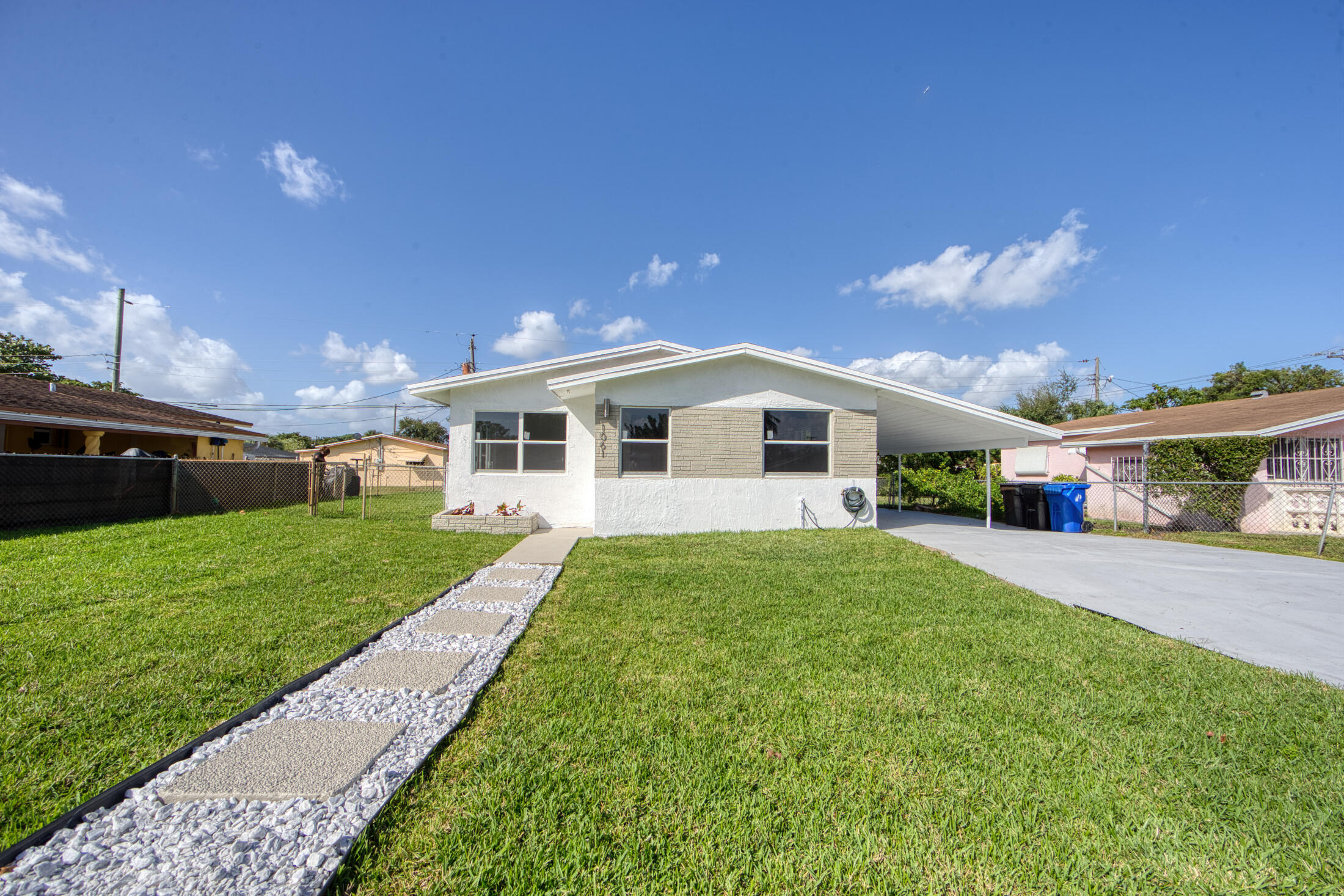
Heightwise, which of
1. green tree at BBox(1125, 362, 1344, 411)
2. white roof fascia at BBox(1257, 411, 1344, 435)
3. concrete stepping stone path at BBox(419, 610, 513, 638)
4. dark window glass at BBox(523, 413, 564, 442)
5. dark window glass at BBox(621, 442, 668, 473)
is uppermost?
green tree at BBox(1125, 362, 1344, 411)

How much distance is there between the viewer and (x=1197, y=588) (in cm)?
552

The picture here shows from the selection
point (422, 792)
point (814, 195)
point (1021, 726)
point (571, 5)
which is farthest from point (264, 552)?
point (814, 195)

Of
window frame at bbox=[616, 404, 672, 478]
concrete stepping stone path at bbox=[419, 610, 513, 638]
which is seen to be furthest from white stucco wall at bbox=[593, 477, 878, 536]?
concrete stepping stone path at bbox=[419, 610, 513, 638]

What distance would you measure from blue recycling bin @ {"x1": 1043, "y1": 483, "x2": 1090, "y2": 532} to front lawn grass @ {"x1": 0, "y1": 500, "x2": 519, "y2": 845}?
1105 centimetres

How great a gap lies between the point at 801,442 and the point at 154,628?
9.06 m

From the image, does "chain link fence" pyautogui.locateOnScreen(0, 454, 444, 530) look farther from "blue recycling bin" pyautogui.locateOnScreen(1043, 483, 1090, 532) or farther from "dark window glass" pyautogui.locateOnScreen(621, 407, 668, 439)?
"blue recycling bin" pyautogui.locateOnScreen(1043, 483, 1090, 532)

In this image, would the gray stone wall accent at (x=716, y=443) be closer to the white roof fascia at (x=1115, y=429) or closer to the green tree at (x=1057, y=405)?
the white roof fascia at (x=1115, y=429)

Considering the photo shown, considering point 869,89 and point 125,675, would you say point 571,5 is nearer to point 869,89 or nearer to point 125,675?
point 869,89

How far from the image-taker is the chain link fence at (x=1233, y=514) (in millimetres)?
9578

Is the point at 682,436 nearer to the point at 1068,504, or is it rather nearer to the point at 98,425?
the point at 1068,504

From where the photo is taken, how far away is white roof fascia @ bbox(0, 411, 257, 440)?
1060 cm

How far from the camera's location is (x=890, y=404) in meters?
10.5

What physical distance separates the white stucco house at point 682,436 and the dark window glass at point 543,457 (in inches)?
1.0

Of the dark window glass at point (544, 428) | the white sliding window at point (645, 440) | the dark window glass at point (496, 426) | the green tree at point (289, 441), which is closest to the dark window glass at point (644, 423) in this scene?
the white sliding window at point (645, 440)
